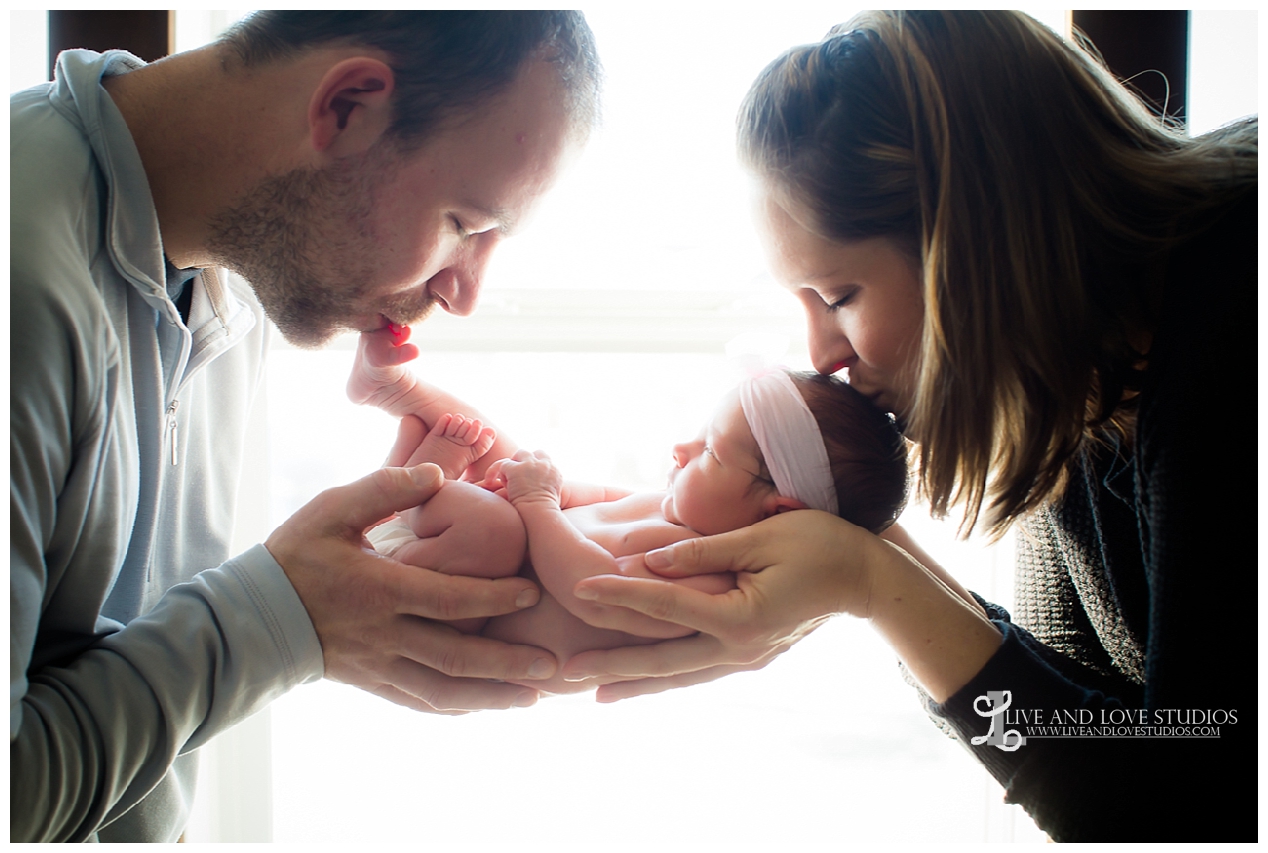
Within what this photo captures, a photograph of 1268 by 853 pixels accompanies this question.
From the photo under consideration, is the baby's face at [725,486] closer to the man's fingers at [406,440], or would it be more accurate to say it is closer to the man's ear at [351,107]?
the man's fingers at [406,440]

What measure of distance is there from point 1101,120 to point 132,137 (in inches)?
51.3

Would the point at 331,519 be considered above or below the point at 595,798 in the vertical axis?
above

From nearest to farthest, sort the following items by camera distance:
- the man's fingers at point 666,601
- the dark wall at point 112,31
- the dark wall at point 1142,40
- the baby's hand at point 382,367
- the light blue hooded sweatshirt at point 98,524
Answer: the light blue hooded sweatshirt at point 98,524 → the man's fingers at point 666,601 → the baby's hand at point 382,367 → the dark wall at point 112,31 → the dark wall at point 1142,40

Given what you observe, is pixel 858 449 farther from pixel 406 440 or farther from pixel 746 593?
pixel 406 440

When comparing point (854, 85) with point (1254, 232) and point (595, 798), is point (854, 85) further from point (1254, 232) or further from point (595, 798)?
point (595, 798)

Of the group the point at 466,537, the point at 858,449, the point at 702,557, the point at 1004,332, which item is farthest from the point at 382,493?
the point at 1004,332

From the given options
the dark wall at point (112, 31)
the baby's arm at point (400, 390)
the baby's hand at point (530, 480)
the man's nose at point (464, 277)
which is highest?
the dark wall at point (112, 31)

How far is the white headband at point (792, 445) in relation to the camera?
112cm

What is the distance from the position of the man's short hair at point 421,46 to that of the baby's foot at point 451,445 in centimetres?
48

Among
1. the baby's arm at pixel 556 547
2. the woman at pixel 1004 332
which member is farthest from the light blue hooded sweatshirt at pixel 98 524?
the woman at pixel 1004 332

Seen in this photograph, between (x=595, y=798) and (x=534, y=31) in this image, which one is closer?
(x=534, y=31)

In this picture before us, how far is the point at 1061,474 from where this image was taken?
3.47 ft

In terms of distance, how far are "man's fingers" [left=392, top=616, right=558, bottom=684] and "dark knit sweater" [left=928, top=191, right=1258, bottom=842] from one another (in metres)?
0.58

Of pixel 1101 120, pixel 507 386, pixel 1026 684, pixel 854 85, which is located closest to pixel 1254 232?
pixel 1101 120
